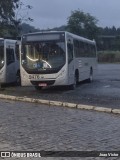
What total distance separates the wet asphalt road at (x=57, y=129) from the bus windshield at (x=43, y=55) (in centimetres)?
636

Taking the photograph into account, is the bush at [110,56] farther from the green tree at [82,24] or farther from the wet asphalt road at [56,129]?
the wet asphalt road at [56,129]

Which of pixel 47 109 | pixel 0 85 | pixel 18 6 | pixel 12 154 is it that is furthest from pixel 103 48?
pixel 12 154

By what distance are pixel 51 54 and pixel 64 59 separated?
24.8 inches

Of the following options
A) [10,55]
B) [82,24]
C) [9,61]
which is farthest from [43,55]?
[82,24]

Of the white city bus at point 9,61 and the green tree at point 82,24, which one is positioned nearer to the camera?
the white city bus at point 9,61

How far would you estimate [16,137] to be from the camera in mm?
9531

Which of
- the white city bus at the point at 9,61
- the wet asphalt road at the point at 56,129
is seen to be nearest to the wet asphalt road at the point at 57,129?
the wet asphalt road at the point at 56,129

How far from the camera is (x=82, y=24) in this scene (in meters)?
108

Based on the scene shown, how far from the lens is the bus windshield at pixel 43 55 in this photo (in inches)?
827

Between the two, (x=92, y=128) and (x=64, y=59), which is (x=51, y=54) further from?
(x=92, y=128)

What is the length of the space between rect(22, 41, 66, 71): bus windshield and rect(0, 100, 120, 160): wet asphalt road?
636 cm

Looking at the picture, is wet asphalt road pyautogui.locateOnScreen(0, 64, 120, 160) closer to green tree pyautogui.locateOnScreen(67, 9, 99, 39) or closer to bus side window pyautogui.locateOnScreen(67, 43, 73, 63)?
bus side window pyautogui.locateOnScreen(67, 43, 73, 63)

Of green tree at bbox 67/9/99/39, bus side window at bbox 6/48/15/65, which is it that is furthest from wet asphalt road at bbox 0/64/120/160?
green tree at bbox 67/9/99/39

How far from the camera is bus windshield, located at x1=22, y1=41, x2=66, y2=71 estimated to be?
68.9ft
